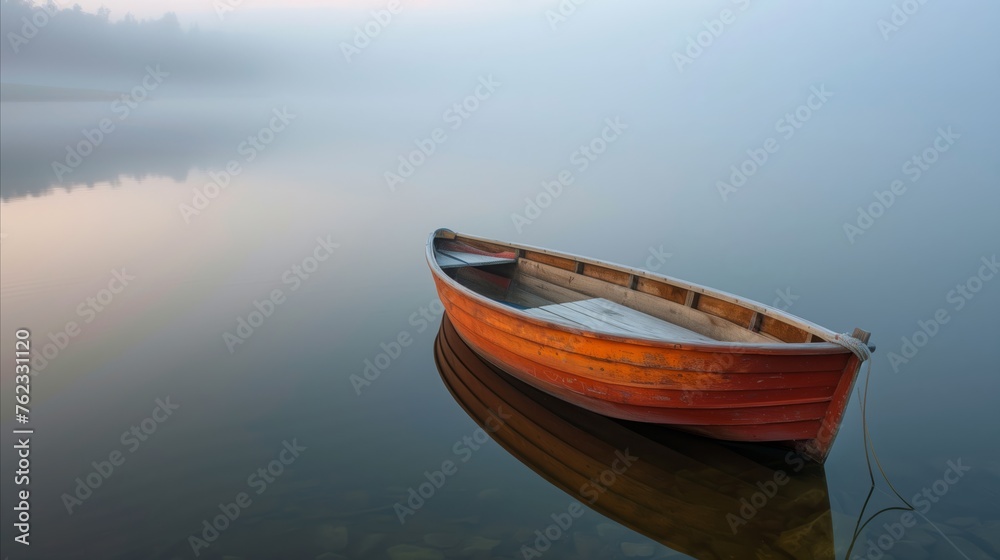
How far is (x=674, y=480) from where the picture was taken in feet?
18.8

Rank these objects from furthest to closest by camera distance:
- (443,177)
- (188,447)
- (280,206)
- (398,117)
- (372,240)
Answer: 1. (398,117)
2. (443,177)
3. (280,206)
4. (372,240)
5. (188,447)

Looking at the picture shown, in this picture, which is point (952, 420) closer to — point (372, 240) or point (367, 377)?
point (367, 377)

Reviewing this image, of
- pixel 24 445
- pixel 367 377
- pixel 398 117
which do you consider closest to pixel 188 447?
pixel 24 445

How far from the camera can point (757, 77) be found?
52.1m

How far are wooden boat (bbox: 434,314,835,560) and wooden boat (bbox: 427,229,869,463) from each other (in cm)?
25

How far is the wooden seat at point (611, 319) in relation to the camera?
673 centimetres

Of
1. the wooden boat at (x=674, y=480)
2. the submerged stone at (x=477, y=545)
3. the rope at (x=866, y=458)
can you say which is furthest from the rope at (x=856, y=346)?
the submerged stone at (x=477, y=545)

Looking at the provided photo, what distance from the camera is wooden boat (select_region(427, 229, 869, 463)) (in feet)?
16.9

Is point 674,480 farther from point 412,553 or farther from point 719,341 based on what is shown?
point 412,553

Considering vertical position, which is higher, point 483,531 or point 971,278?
point 971,278

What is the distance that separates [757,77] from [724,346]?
54025mm

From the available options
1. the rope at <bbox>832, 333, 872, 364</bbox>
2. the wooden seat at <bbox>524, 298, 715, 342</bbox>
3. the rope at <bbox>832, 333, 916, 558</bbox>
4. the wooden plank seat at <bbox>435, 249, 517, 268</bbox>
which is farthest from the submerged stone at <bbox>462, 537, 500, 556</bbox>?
the wooden plank seat at <bbox>435, 249, 517, 268</bbox>

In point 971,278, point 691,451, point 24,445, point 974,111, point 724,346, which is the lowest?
point 24,445

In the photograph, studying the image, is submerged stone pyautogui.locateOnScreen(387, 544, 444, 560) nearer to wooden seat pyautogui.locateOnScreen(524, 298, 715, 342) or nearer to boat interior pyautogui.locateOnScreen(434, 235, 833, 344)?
boat interior pyautogui.locateOnScreen(434, 235, 833, 344)
